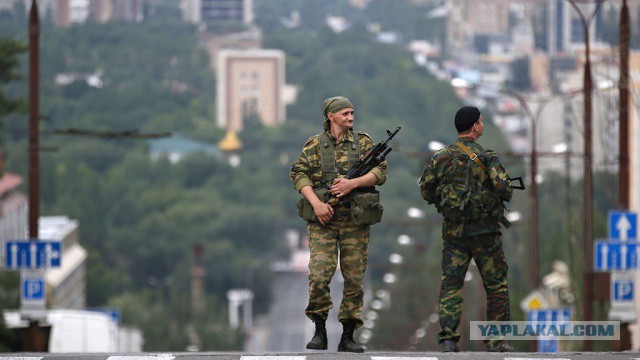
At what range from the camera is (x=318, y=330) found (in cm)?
1759

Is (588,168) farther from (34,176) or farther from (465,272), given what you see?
(465,272)

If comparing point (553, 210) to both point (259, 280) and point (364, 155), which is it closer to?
point (259, 280)

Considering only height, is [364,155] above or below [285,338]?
above

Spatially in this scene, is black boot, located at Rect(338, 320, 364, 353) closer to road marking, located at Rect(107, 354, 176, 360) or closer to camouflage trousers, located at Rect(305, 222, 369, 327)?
camouflage trousers, located at Rect(305, 222, 369, 327)

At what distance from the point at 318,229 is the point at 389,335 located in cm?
9626

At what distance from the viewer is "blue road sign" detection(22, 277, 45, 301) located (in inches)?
1204

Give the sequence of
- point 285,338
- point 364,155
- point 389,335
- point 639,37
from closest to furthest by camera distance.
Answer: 1. point 364,155
2. point 639,37
3. point 389,335
4. point 285,338

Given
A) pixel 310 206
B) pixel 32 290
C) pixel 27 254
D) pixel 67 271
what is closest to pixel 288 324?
pixel 67 271

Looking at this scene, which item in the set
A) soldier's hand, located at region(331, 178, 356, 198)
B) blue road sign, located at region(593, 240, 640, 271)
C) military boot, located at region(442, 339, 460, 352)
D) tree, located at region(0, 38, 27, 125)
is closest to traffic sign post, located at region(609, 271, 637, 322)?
blue road sign, located at region(593, 240, 640, 271)

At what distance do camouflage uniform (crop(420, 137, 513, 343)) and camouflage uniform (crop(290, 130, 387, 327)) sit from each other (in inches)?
24.7

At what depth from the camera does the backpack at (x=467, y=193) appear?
56.2 feet

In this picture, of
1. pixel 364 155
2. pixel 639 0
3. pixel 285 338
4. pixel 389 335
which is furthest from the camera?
pixel 639 0

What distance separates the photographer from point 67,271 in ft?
419

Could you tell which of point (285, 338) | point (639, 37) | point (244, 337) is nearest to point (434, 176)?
point (639, 37)
